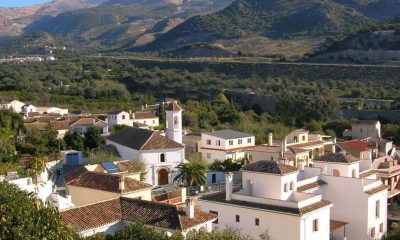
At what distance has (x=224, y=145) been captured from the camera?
31.6 m

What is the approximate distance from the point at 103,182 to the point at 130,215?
11.5 feet

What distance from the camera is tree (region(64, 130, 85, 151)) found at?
34.8 meters

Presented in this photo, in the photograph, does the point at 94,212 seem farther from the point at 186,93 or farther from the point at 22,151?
the point at 186,93

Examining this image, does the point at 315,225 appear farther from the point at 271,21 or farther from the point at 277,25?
the point at 271,21

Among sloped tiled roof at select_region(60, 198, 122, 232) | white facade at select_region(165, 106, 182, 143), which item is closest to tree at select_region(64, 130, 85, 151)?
white facade at select_region(165, 106, 182, 143)

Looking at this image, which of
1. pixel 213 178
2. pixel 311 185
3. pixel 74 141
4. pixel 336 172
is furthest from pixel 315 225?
pixel 74 141

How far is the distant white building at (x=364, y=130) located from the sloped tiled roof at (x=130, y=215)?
24.3 meters

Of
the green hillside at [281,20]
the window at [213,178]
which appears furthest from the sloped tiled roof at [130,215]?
the green hillside at [281,20]

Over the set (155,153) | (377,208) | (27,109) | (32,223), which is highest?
(32,223)

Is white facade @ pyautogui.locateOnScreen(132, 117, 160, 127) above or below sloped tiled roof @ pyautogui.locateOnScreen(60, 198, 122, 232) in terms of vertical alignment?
below

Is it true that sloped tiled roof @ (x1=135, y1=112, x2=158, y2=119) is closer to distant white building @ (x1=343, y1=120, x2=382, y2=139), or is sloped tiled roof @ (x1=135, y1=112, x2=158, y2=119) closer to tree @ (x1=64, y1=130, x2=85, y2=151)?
tree @ (x1=64, y1=130, x2=85, y2=151)

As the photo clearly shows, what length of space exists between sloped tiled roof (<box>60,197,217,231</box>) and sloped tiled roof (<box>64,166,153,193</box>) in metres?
2.10

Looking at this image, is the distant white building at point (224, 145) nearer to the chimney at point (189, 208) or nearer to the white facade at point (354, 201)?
the white facade at point (354, 201)

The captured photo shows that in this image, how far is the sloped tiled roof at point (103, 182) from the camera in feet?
61.0
